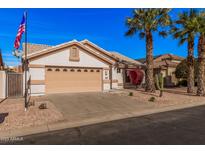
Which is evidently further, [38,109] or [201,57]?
[201,57]

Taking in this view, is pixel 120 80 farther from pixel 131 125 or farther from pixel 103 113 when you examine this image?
pixel 131 125

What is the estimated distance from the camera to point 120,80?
20359mm

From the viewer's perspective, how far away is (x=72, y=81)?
16.2m

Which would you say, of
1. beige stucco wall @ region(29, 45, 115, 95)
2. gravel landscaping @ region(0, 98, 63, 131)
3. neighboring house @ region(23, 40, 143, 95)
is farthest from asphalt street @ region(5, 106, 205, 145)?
neighboring house @ region(23, 40, 143, 95)

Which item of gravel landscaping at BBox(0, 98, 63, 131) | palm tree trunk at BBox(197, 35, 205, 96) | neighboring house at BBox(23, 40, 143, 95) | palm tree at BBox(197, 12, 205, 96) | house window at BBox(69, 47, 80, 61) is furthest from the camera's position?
house window at BBox(69, 47, 80, 61)

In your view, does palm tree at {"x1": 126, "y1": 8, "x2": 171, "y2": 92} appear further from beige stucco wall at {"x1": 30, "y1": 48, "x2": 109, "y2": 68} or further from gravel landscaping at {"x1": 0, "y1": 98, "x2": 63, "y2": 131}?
gravel landscaping at {"x1": 0, "y1": 98, "x2": 63, "y2": 131}

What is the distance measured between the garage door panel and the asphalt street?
9.21m

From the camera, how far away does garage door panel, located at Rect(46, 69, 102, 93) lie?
15.0 meters

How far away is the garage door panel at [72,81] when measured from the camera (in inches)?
591

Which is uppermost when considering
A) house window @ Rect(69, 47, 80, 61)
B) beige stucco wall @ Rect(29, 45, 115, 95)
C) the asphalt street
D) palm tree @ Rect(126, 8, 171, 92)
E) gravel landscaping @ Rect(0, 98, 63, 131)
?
palm tree @ Rect(126, 8, 171, 92)

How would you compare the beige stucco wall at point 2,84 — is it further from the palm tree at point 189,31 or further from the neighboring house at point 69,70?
the palm tree at point 189,31

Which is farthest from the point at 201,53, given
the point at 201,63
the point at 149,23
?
the point at 149,23

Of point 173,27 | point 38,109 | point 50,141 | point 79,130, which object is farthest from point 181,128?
point 173,27

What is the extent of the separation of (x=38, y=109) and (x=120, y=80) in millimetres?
12430
